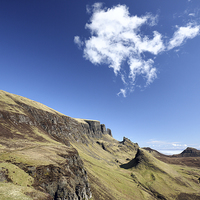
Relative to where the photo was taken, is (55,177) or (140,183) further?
(140,183)

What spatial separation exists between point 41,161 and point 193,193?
13911 centimetres

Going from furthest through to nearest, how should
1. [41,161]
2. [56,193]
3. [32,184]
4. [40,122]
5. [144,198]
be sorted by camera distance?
[40,122] → [144,198] → [41,161] → [56,193] → [32,184]

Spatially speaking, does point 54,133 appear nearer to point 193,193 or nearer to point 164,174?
point 164,174

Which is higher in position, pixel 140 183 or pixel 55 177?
pixel 55 177

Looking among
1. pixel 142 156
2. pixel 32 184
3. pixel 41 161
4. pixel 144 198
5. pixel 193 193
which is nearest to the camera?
pixel 32 184

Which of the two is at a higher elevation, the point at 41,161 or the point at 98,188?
the point at 41,161

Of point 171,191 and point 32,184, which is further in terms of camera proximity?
point 171,191

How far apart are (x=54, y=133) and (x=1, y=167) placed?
124610 millimetres

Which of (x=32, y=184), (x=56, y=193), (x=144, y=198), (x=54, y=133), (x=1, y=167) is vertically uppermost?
(x=54, y=133)

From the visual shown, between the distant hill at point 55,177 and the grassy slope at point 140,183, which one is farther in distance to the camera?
the grassy slope at point 140,183

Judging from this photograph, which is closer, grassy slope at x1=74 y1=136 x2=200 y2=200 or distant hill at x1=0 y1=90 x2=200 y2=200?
distant hill at x1=0 y1=90 x2=200 y2=200

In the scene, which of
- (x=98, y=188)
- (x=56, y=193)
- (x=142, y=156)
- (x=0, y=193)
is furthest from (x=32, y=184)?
(x=142, y=156)

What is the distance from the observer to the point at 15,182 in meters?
38.6

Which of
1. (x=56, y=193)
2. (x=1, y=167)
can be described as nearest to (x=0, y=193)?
(x=1, y=167)
